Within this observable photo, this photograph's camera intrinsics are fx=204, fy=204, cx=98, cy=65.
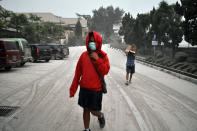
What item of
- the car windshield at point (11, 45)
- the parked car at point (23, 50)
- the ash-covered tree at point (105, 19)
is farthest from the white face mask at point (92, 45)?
the ash-covered tree at point (105, 19)

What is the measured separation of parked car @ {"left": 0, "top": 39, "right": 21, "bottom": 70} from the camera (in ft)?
40.3

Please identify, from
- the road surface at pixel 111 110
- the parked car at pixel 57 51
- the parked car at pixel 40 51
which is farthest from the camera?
the parked car at pixel 57 51

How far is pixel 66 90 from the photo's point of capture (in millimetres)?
8016

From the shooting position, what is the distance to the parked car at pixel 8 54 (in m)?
12.3

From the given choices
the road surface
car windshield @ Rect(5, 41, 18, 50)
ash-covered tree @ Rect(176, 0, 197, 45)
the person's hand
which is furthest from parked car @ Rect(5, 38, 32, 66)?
ash-covered tree @ Rect(176, 0, 197, 45)

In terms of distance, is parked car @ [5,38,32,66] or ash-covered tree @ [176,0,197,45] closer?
parked car @ [5,38,32,66]

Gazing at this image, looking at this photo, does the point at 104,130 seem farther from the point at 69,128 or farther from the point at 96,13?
the point at 96,13

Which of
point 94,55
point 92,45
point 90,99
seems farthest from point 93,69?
point 90,99

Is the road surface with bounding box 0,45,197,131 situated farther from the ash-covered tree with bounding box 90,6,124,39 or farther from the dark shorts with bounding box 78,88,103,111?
the ash-covered tree with bounding box 90,6,124,39

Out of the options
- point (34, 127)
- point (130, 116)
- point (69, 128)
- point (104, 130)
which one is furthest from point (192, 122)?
point (34, 127)

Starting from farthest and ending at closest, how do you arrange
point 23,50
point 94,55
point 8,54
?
point 23,50 → point 8,54 → point 94,55

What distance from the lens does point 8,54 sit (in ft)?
41.1

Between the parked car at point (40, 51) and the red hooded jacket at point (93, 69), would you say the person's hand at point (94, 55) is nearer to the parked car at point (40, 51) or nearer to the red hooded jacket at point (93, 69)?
the red hooded jacket at point (93, 69)

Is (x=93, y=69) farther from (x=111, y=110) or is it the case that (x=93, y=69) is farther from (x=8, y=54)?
(x=8, y=54)
